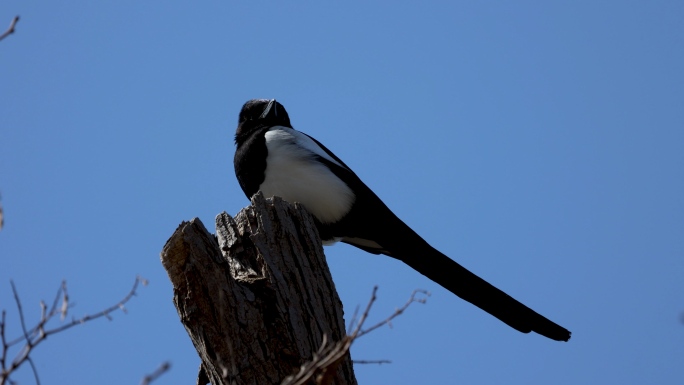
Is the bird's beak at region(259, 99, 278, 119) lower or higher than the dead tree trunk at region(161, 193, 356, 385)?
higher

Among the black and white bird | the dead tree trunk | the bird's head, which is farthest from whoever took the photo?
the bird's head

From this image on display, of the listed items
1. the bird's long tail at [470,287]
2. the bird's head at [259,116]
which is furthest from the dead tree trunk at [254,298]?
the bird's head at [259,116]

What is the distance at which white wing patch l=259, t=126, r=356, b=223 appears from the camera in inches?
170

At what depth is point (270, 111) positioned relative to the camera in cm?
489

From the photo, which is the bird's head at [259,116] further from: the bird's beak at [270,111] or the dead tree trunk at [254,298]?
the dead tree trunk at [254,298]

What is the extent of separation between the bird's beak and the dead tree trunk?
1.71 metres

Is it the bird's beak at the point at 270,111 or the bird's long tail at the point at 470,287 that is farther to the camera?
the bird's beak at the point at 270,111

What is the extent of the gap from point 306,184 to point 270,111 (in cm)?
73

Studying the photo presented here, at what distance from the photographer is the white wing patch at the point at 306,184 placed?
170 inches

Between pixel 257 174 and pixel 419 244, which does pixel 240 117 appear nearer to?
pixel 257 174

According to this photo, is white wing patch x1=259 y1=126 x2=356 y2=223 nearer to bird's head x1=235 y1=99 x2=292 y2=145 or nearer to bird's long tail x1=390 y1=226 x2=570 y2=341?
bird's long tail x1=390 y1=226 x2=570 y2=341

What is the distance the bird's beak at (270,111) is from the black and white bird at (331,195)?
0.31 metres

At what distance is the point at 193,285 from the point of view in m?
2.93

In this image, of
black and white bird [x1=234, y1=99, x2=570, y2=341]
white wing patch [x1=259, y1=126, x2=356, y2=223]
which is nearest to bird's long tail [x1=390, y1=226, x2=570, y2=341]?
black and white bird [x1=234, y1=99, x2=570, y2=341]
